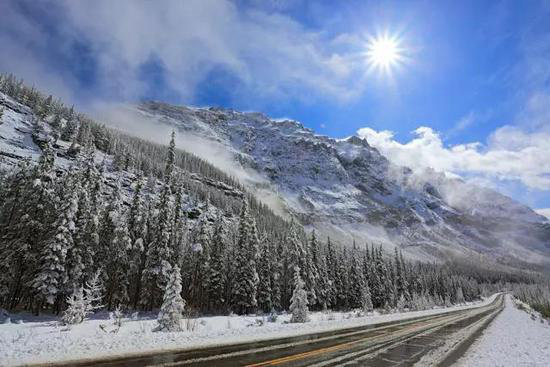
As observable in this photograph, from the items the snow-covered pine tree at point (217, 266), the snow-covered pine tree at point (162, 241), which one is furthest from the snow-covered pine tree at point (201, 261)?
the snow-covered pine tree at point (162, 241)

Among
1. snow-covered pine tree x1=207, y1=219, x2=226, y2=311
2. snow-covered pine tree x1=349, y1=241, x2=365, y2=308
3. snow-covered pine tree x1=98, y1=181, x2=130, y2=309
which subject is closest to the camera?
snow-covered pine tree x1=98, y1=181, x2=130, y2=309

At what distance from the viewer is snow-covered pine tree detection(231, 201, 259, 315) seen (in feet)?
157

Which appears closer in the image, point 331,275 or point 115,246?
point 115,246

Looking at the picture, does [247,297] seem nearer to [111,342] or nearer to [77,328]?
[77,328]

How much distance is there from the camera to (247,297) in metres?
48.0

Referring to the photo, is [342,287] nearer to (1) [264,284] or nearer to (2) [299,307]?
(1) [264,284]

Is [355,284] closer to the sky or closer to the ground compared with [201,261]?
closer to the ground

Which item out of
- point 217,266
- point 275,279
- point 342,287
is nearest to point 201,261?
point 217,266

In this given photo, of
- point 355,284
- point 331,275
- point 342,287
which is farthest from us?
point 355,284

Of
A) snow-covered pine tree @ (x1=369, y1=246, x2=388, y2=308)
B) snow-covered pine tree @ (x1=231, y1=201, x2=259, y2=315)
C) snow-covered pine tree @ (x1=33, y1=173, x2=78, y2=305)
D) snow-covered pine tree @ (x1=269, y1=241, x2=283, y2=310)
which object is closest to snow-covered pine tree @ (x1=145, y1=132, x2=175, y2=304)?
snow-covered pine tree @ (x1=33, y1=173, x2=78, y2=305)

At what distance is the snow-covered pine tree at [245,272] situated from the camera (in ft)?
157

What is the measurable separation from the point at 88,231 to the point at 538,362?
131ft

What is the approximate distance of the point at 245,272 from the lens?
48.5 meters

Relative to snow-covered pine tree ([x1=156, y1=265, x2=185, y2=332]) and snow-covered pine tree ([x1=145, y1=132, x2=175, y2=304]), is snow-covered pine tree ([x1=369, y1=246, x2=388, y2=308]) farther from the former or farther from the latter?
snow-covered pine tree ([x1=156, y1=265, x2=185, y2=332])
